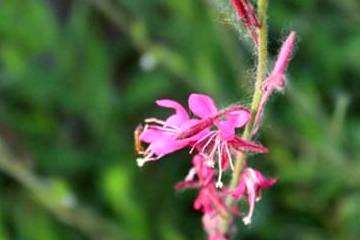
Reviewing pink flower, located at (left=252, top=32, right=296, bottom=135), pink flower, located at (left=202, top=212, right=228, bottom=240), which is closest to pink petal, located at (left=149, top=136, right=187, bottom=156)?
pink flower, located at (left=252, top=32, right=296, bottom=135)

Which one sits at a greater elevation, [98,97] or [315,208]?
[98,97]

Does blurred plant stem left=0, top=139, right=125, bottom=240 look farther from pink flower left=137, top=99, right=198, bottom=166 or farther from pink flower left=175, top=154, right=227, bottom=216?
pink flower left=137, top=99, right=198, bottom=166

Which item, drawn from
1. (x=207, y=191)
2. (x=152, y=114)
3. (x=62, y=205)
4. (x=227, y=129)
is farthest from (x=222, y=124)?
(x=152, y=114)

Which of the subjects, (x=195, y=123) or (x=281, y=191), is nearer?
(x=195, y=123)

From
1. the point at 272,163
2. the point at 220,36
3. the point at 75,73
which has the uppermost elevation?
the point at 75,73

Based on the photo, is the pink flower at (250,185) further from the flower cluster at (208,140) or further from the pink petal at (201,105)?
the pink petal at (201,105)

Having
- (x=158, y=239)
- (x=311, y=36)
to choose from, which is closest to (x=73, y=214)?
(x=158, y=239)

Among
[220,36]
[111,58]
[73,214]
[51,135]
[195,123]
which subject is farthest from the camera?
[111,58]

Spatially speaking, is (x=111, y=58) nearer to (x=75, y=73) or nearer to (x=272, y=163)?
(x=75, y=73)
